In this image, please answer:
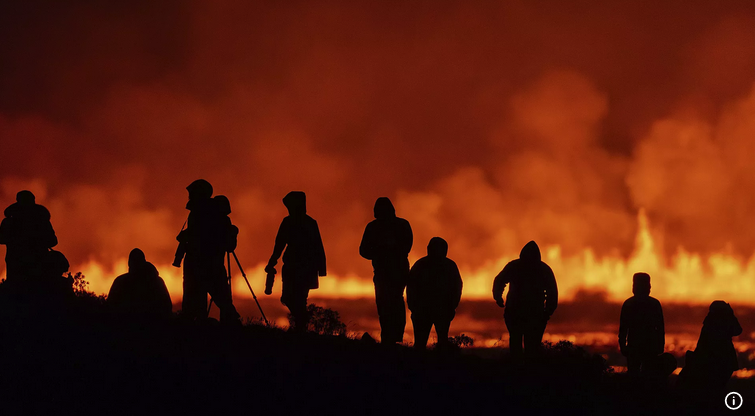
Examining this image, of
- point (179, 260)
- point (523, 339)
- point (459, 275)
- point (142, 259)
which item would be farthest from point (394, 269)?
point (142, 259)

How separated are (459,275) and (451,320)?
1.02 metres

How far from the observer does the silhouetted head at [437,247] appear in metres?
20.5

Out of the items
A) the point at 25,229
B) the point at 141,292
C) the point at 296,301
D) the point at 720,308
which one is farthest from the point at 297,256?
the point at 720,308

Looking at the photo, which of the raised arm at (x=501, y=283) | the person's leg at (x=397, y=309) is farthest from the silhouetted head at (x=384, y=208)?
the raised arm at (x=501, y=283)

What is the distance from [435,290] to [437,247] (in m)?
0.92

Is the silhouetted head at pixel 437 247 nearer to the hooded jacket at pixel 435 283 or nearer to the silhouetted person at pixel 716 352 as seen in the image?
the hooded jacket at pixel 435 283

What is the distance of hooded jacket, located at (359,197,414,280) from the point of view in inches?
816

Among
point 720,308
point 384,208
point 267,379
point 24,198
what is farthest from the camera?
point 24,198

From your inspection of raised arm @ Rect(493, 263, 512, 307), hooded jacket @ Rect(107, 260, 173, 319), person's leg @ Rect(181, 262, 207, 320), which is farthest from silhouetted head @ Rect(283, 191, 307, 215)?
raised arm @ Rect(493, 263, 512, 307)

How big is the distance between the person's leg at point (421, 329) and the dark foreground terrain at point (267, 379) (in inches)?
35.2

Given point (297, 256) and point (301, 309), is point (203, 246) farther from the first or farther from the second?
point (301, 309)

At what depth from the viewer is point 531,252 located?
20172 mm

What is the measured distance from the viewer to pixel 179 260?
68.3 feet

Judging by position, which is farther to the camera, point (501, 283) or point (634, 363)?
point (634, 363)
